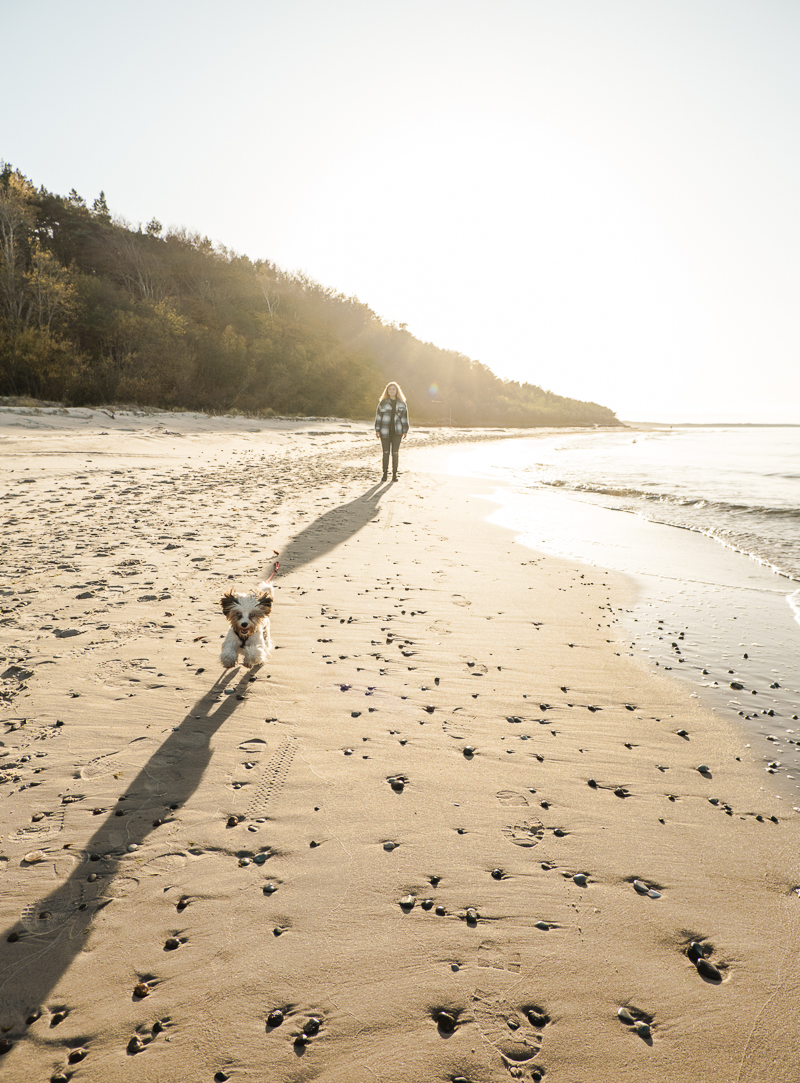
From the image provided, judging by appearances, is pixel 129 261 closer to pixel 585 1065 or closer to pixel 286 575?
pixel 286 575

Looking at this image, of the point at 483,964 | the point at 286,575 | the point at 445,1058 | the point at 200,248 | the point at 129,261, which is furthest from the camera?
the point at 200,248

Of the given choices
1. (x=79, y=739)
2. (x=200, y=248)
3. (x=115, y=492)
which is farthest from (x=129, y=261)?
(x=79, y=739)

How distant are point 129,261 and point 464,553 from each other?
47.7 metres

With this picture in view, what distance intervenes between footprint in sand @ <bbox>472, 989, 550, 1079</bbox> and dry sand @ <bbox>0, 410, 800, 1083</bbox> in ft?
0.03

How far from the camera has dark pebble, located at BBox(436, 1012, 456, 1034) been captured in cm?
217

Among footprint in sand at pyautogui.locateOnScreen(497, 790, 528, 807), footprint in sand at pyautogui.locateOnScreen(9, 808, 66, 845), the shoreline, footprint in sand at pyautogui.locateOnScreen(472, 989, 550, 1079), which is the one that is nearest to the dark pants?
the shoreline

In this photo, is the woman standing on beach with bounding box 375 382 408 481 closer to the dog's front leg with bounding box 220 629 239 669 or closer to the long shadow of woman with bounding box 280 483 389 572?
the long shadow of woman with bounding box 280 483 389 572

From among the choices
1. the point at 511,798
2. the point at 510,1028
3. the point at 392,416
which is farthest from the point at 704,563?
the point at 392,416

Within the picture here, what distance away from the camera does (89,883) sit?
2.78 metres

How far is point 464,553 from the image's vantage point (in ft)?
29.5

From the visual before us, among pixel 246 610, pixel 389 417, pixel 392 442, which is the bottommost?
pixel 246 610

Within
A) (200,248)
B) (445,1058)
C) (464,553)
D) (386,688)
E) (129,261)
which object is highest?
(200,248)

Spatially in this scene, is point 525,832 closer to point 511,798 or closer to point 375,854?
point 511,798

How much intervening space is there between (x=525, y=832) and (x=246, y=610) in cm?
287
